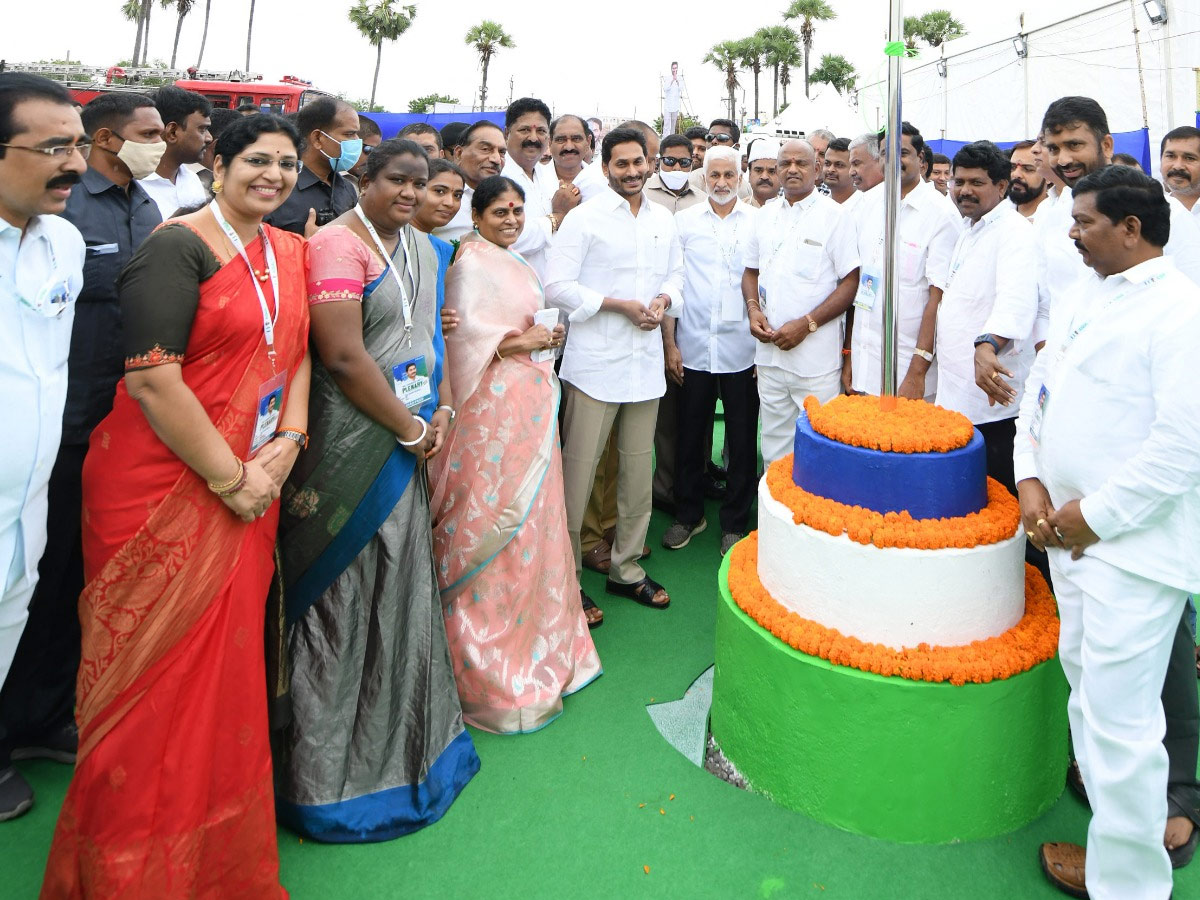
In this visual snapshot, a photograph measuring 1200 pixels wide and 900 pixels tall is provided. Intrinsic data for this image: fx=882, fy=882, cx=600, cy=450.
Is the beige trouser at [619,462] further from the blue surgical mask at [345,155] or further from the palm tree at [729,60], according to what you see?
the palm tree at [729,60]

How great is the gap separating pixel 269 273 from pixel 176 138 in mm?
1940

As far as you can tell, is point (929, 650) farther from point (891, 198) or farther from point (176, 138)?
point (176, 138)

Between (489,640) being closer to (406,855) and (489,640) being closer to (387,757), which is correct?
(387,757)

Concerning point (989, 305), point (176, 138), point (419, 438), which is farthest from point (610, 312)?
point (176, 138)

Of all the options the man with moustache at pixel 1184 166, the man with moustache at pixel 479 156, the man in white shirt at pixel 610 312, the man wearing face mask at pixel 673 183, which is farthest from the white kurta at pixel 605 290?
the man with moustache at pixel 1184 166

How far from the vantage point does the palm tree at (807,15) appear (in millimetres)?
52188

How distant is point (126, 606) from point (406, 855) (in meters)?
1.04

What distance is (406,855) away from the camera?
248 centimetres

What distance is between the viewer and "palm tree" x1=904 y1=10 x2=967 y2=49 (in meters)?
42.5

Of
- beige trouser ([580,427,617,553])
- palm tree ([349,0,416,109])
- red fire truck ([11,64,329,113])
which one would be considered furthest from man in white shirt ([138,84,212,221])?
palm tree ([349,0,416,109])

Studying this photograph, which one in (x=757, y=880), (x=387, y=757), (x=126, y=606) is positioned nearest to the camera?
(x=126, y=606)

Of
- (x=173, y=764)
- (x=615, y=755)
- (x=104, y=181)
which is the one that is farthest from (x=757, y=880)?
(x=104, y=181)

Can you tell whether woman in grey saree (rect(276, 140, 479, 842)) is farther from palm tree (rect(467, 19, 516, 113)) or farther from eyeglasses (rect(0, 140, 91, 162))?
palm tree (rect(467, 19, 516, 113))

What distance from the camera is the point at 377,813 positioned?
8.46ft
